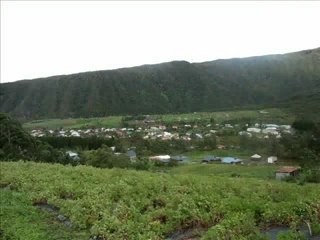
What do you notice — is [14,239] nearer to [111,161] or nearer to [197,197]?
[197,197]

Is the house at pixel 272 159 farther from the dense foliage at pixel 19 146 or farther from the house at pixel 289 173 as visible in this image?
the dense foliage at pixel 19 146

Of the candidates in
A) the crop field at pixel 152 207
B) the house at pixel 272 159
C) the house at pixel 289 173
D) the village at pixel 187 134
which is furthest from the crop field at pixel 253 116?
the crop field at pixel 152 207

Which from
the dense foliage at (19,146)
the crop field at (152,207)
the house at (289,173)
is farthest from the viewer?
the dense foliage at (19,146)

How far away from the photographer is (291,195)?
11.9 metres

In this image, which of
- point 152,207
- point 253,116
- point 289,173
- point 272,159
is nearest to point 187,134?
point 253,116

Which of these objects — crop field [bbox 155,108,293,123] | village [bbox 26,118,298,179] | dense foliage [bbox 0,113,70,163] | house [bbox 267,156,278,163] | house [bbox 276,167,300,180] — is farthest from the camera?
village [bbox 26,118,298,179]

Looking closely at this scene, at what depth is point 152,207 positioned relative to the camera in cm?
1274

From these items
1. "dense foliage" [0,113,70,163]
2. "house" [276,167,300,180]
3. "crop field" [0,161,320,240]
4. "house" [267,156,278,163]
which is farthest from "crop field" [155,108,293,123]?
"crop field" [0,161,320,240]

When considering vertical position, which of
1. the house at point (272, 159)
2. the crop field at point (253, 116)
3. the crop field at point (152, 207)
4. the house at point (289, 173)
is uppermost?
the crop field at point (152, 207)

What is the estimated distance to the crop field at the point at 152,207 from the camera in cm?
1042

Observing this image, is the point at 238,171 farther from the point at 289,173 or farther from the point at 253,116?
the point at 253,116

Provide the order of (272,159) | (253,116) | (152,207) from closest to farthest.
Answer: (152,207), (272,159), (253,116)

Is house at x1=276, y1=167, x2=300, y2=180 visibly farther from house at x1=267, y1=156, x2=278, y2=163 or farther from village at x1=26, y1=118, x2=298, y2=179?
house at x1=267, y1=156, x2=278, y2=163

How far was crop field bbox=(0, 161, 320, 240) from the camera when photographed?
10422mm
